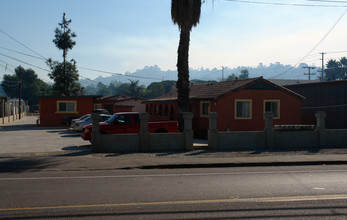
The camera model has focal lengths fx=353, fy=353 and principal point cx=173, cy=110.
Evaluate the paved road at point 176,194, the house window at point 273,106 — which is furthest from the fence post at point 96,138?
the house window at point 273,106

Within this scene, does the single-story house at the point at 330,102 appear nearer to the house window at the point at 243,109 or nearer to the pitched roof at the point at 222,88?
the pitched roof at the point at 222,88

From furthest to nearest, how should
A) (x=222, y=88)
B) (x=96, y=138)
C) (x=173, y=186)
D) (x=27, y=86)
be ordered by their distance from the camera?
(x=27, y=86) < (x=222, y=88) < (x=96, y=138) < (x=173, y=186)

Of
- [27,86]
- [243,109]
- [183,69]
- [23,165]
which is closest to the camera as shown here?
[23,165]

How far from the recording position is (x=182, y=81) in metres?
19.2

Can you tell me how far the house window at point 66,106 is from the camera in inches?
1458

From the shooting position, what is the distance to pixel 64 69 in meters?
51.5

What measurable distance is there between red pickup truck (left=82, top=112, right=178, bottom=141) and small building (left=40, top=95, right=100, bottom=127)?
18.8 meters

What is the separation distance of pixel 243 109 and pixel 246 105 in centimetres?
40

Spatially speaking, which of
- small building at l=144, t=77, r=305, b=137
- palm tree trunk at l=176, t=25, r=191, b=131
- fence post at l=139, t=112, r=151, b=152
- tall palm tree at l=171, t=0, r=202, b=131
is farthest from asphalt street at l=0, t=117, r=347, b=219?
small building at l=144, t=77, r=305, b=137

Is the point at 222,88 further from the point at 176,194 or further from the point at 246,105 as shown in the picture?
the point at 176,194

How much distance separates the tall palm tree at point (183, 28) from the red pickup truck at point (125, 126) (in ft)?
2.69

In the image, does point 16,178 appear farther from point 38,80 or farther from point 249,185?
point 38,80

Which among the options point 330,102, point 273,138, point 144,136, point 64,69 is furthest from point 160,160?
point 64,69

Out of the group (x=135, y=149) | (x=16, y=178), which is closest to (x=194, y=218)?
(x=16, y=178)
